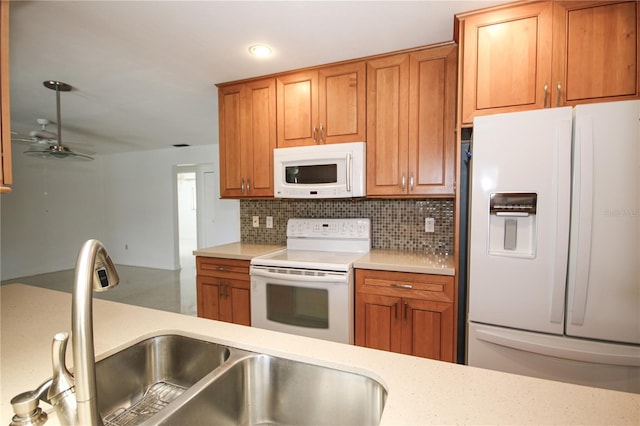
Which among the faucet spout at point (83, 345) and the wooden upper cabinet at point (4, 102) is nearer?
the faucet spout at point (83, 345)

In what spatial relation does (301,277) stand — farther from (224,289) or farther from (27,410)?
(27,410)

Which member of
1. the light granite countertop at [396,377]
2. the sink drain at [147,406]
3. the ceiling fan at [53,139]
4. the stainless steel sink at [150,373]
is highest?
the ceiling fan at [53,139]

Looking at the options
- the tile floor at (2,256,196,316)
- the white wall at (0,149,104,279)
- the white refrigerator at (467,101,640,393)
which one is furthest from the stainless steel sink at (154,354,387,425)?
the white wall at (0,149,104,279)

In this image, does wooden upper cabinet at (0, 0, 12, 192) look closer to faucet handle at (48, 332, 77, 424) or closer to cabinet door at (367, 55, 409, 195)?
faucet handle at (48, 332, 77, 424)

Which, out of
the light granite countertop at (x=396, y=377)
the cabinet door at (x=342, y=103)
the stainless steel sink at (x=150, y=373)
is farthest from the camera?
the cabinet door at (x=342, y=103)

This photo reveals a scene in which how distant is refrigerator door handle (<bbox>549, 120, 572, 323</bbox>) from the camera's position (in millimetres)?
1387

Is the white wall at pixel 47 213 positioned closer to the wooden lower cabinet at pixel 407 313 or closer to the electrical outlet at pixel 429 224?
the wooden lower cabinet at pixel 407 313

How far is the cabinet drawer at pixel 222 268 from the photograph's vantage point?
237 cm

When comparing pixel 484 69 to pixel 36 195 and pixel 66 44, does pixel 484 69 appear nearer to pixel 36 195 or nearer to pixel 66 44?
pixel 66 44

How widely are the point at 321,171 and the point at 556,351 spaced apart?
175 cm

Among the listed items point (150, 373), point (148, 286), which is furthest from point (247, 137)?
point (148, 286)

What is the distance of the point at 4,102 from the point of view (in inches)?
31.5

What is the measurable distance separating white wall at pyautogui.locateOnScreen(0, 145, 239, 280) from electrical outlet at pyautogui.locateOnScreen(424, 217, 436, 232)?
13.6 ft

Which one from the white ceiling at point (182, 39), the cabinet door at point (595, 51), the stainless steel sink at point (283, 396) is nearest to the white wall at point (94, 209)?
the white ceiling at point (182, 39)
